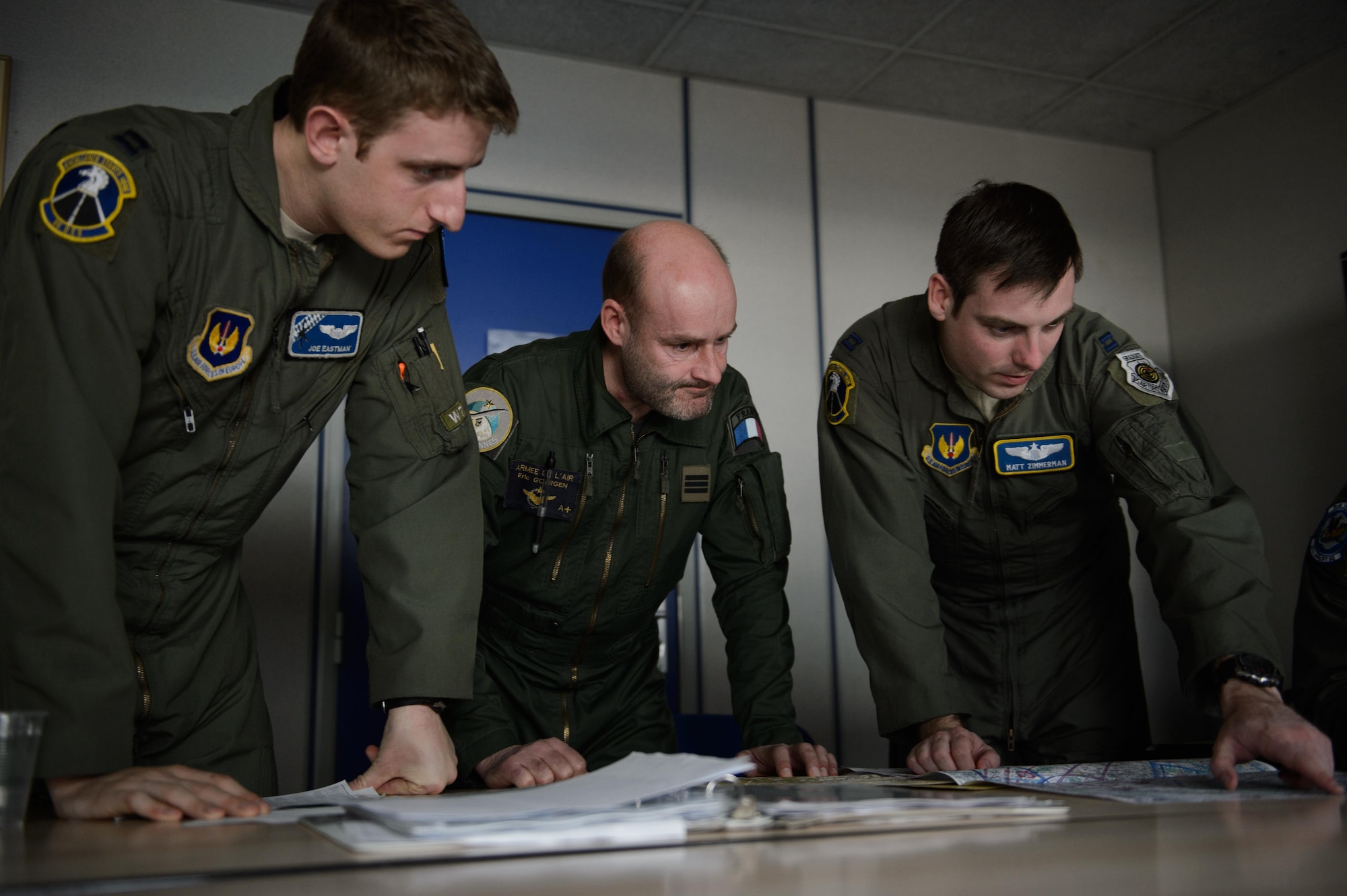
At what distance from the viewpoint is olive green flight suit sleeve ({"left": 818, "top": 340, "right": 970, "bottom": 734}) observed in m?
1.69

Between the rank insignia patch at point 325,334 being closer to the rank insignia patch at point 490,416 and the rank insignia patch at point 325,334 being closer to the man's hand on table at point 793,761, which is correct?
the rank insignia patch at point 490,416

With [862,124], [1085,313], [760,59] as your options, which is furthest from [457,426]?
[862,124]

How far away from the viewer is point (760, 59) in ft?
11.4

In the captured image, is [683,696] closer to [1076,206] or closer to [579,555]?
[579,555]

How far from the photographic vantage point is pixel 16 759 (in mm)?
838

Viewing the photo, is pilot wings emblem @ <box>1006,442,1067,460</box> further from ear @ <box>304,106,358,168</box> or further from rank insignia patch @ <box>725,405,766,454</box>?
ear @ <box>304,106,358,168</box>

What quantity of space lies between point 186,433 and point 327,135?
1.35 ft

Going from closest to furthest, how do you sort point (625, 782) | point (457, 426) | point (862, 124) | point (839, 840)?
point (839, 840) → point (625, 782) → point (457, 426) → point (862, 124)

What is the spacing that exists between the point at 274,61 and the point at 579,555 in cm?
208

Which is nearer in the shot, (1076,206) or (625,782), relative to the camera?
(625,782)

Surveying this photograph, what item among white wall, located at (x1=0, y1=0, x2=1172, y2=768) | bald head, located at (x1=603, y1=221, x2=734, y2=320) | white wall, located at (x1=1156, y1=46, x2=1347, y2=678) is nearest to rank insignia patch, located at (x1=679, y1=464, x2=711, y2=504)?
bald head, located at (x1=603, y1=221, x2=734, y2=320)

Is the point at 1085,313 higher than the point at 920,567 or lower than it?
higher

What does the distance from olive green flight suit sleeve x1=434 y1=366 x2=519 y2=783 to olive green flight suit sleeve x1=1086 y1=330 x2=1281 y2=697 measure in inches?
40.7

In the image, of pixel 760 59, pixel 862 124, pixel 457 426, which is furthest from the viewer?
pixel 862 124
